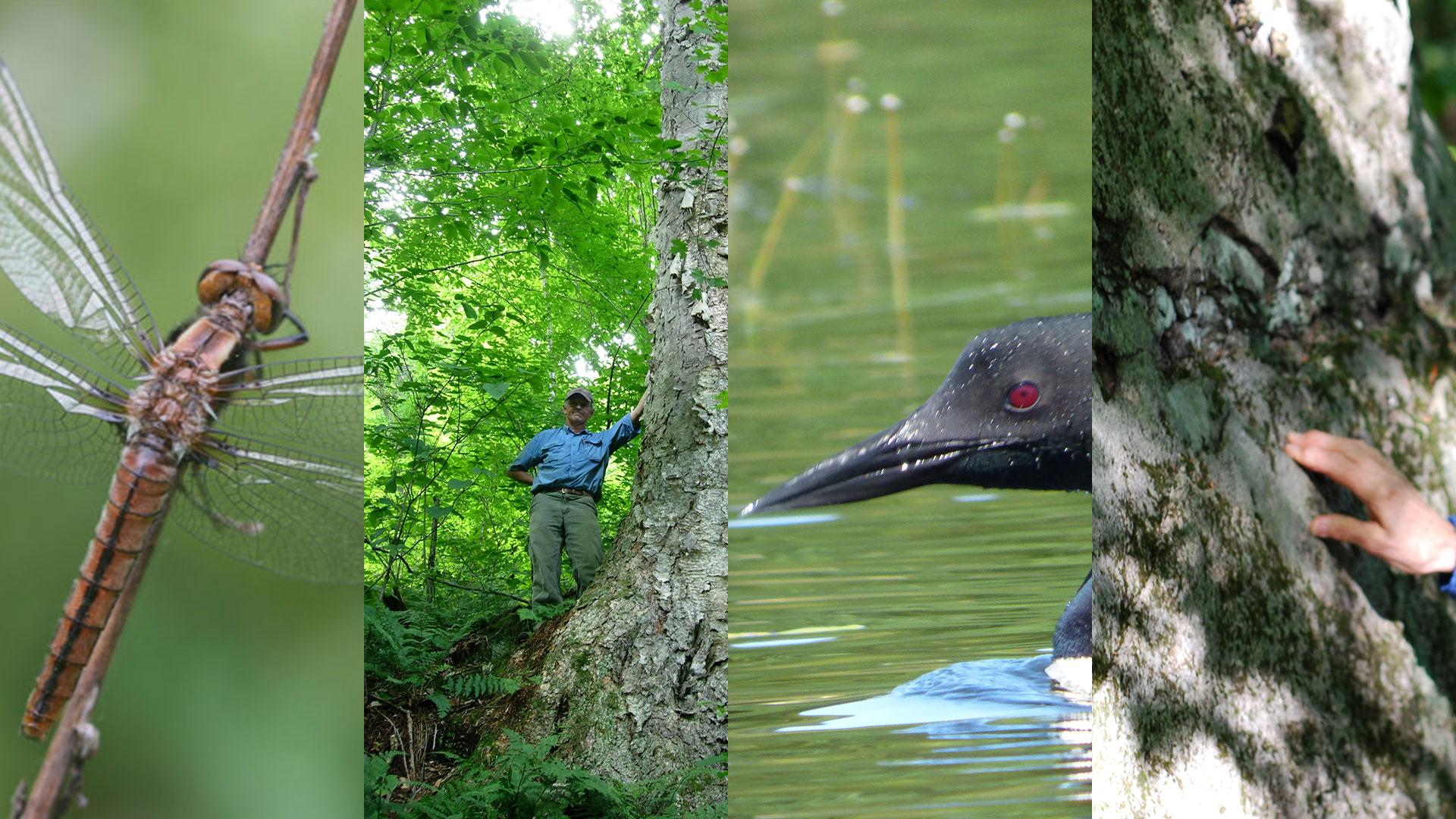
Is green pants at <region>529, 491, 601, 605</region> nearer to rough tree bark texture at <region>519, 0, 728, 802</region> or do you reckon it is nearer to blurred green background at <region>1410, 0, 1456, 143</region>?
rough tree bark texture at <region>519, 0, 728, 802</region>

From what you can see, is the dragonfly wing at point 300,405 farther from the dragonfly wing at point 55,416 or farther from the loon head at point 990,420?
the loon head at point 990,420

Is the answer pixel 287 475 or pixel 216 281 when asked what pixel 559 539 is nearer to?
pixel 287 475

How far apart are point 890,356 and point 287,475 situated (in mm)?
1101

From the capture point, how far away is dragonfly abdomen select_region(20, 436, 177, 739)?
182 cm

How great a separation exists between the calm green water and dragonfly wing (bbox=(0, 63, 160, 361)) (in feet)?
3.42

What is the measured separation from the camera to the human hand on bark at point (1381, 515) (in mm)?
1563

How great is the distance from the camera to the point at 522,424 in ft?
16.8

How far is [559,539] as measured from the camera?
4.51 m

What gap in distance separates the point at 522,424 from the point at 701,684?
5.39ft

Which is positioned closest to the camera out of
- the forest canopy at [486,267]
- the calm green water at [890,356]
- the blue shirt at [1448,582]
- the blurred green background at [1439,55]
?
the blurred green background at [1439,55]

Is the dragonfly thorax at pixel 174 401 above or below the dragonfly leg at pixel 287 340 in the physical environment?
below

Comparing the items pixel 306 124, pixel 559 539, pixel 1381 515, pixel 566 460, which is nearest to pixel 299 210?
pixel 306 124

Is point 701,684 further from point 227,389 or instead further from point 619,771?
point 227,389

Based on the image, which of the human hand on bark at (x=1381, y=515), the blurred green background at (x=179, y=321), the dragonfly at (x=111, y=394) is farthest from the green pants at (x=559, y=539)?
the human hand on bark at (x=1381, y=515)
